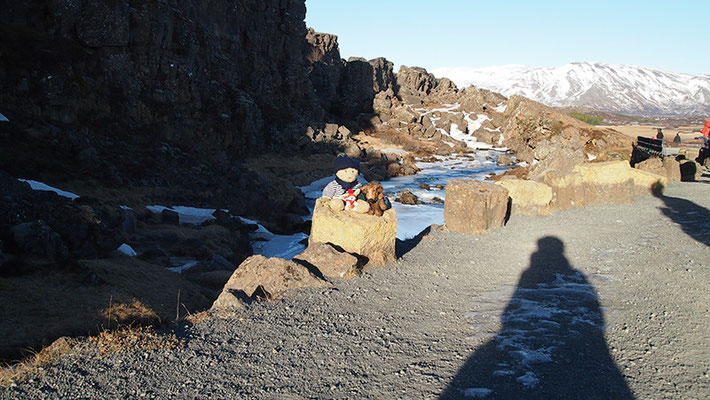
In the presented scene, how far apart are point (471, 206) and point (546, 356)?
582 centimetres

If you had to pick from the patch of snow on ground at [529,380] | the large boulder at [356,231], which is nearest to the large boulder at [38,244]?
the large boulder at [356,231]

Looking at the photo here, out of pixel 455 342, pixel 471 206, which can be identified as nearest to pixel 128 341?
pixel 455 342

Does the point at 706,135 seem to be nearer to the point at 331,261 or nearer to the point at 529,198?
the point at 529,198

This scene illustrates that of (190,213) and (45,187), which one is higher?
(45,187)

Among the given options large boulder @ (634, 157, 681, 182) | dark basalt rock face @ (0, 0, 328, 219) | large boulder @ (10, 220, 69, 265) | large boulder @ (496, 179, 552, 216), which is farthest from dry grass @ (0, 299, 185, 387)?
large boulder @ (634, 157, 681, 182)

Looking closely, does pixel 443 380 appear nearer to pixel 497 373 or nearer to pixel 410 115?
pixel 497 373

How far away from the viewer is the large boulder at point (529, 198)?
1159 cm

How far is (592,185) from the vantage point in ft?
41.6

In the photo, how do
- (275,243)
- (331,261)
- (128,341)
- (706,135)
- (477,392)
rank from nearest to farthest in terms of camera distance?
(477,392) → (128,341) → (331,261) → (275,243) → (706,135)

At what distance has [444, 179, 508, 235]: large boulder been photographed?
32.2 feet

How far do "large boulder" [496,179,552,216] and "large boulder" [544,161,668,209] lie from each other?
1.00m

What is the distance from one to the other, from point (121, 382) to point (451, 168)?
1624 inches

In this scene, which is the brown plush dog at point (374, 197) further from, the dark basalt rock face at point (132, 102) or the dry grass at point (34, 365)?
the dark basalt rock face at point (132, 102)

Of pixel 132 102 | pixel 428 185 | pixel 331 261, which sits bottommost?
pixel 428 185
